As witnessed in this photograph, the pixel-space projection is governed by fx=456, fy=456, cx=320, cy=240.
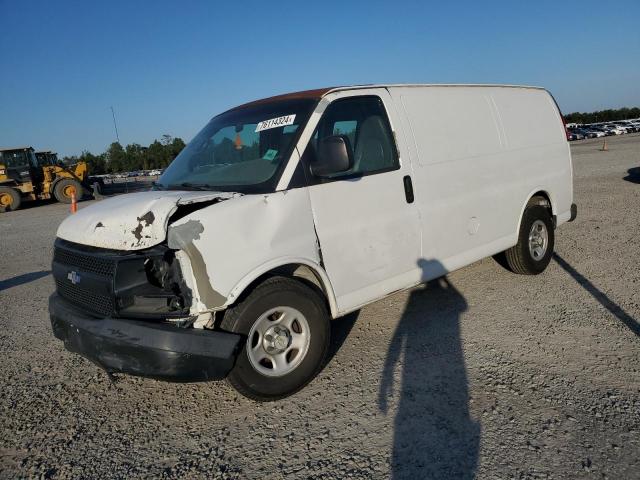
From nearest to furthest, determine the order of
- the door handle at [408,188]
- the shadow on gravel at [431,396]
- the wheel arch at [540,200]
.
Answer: the shadow on gravel at [431,396], the door handle at [408,188], the wheel arch at [540,200]

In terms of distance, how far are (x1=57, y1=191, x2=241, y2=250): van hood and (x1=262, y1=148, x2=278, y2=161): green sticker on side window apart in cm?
48

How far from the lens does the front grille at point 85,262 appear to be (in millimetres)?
2908


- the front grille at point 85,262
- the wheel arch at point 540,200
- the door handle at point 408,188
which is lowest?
the wheel arch at point 540,200

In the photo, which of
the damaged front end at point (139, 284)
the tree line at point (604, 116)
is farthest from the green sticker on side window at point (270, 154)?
the tree line at point (604, 116)

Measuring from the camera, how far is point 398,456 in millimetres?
2592

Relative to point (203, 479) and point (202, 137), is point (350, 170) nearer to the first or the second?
point (202, 137)

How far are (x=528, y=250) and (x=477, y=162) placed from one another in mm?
1415

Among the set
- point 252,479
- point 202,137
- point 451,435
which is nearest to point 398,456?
point 451,435

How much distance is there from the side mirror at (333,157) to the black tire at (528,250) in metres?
2.82

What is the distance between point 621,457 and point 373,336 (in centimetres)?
207

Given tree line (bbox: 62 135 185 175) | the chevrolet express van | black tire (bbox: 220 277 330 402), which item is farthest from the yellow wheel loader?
tree line (bbox: 62 135 185 175)

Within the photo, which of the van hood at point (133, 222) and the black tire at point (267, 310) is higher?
the van hood at point (133, 222)

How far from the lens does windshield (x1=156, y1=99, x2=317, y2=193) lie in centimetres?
334

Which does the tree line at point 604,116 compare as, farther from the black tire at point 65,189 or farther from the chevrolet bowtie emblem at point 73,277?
the chevrolet bowtie emblem at point 73,277
